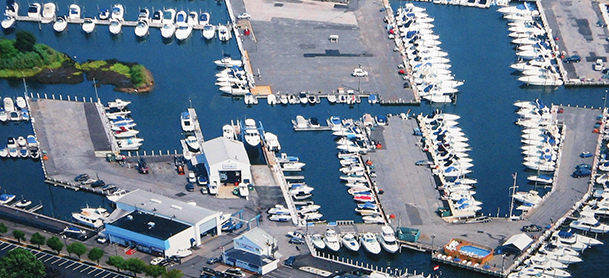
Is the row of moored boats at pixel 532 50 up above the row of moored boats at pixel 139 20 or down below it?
below

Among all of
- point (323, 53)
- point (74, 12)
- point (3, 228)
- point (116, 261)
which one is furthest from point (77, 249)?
point (74, 12)

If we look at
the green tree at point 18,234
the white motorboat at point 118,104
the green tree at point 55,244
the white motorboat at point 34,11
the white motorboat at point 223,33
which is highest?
the white motorboat at point 34,11

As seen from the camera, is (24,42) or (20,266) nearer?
(20,266)

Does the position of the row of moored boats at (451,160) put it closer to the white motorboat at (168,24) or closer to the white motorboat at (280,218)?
the white motorboat at (280,218)

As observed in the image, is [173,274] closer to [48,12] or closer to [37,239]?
[37,239]

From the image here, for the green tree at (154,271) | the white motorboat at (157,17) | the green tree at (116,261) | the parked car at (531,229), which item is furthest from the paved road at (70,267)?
the white motorboat at (157,17)

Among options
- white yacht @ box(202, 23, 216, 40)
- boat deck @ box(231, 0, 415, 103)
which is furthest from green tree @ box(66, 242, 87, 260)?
white yacht @ box(202, 23, 216, 40)

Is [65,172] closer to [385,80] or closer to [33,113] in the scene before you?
[33,113]
